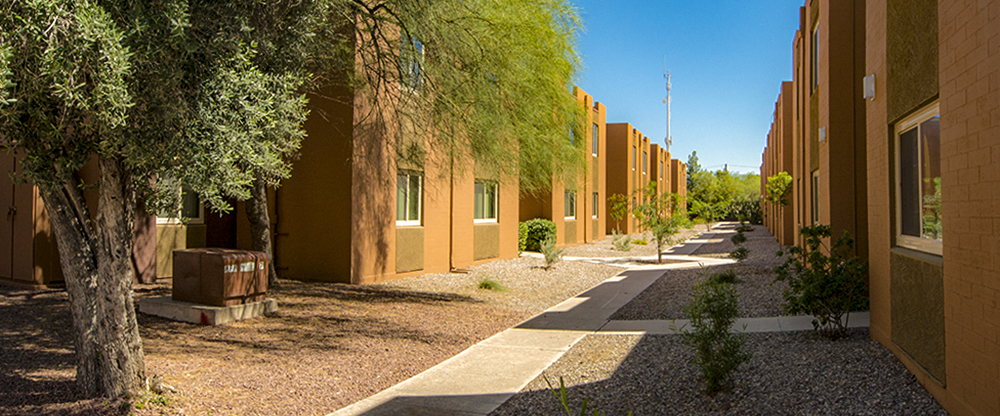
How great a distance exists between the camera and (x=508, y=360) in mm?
6941

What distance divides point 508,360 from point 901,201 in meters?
4.21

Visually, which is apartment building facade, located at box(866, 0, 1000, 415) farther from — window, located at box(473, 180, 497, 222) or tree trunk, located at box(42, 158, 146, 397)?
window, located at box(473, 180, 497, 222)

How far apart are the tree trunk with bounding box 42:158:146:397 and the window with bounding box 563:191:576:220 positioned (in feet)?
73.7

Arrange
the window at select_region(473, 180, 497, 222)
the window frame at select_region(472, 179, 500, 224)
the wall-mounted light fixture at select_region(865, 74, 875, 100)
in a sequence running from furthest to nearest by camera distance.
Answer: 1. the window at select_region(473, 180, 497, 222)
2. the window frame at select_region(472, 179, 500, 224)
3. the wall-mounted light fixture at select_region(865, 74, 875, 100)

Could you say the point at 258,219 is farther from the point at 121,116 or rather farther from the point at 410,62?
the point at 121,116

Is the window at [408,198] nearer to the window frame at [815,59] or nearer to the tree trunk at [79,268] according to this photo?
the window frame at [815,59]

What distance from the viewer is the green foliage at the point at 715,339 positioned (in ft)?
16.6

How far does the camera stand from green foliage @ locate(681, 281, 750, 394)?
5.07 m

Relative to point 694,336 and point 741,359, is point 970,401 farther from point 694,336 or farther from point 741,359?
point 694,336

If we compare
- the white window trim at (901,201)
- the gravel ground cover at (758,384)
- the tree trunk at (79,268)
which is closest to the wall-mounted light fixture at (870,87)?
the white window trim at (901,201)

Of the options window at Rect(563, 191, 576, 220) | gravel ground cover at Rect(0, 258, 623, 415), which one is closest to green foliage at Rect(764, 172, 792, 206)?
window at Rect(563, 191, 576, 220)

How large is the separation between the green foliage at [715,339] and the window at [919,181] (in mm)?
1707

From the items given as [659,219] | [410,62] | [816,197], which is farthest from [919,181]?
[659,219]

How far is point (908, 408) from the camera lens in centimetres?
452
